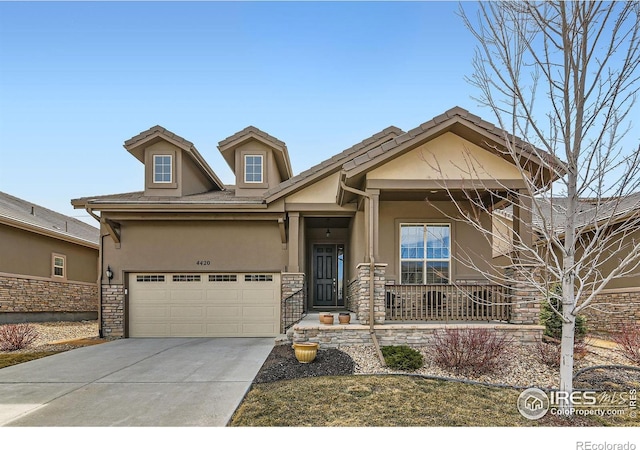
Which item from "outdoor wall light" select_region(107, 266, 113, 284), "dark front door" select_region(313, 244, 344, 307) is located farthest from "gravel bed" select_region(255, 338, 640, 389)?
"dark front door" select_region(313, 244, 344, 307)

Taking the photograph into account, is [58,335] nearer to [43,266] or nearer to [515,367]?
[43,266]

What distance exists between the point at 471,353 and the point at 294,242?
19.2 ft

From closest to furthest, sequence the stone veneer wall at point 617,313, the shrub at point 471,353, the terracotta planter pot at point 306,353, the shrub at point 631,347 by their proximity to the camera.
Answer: the shrub at point 471,353 → the shrub at point 631,347 → the terracotta planter pot at point 306,353 → the stone veneer wall at point 617,313

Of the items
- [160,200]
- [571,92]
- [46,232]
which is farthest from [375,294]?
[46,232]

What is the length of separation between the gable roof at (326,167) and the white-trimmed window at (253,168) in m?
1.71

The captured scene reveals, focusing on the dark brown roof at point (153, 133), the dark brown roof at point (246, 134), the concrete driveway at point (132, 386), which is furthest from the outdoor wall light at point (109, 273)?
the dark brown roof at point (246, 134)

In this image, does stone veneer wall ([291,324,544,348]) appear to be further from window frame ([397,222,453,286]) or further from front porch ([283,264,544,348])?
window frame ([397,222,453,286])

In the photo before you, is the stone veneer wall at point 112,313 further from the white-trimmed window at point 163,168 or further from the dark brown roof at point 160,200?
the white-trimmed window at point 163,168

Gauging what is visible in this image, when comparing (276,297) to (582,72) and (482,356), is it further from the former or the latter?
(582,72)

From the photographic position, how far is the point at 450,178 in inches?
346

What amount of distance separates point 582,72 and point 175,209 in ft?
32.6

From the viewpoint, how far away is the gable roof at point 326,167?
11086 mm

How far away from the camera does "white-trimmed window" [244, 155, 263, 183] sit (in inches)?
502

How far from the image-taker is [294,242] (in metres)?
11.5
